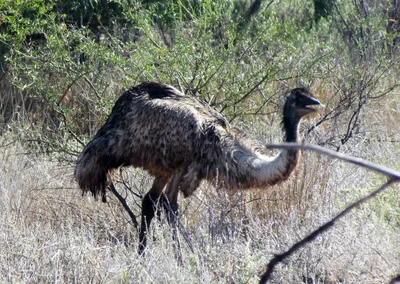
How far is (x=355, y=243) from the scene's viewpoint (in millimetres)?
4973

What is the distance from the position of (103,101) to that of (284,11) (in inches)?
256

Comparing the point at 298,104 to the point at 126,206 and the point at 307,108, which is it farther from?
the point at 126,206

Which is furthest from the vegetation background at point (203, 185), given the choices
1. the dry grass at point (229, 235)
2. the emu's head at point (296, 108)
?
the emu's head at point (296, 108)

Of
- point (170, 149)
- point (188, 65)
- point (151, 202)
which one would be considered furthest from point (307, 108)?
point (188, 65)

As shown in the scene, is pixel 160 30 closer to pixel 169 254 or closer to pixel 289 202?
pixel 289 202

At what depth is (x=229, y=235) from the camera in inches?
211

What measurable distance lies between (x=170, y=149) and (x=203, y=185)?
0.71 m

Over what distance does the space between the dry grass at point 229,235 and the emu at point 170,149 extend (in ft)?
0.63

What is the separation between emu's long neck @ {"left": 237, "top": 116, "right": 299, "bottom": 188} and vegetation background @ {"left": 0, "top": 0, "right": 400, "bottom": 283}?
0.15 m

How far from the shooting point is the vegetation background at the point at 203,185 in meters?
4.96

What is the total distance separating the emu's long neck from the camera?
6.05 metres

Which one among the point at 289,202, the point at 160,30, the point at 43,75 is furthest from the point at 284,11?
the point at 289,202

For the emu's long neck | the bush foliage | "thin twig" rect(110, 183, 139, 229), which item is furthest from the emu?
the bush foliage

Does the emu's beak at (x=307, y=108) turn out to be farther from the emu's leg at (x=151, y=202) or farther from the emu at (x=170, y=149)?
the emu's leg at (x=151, y=202)
